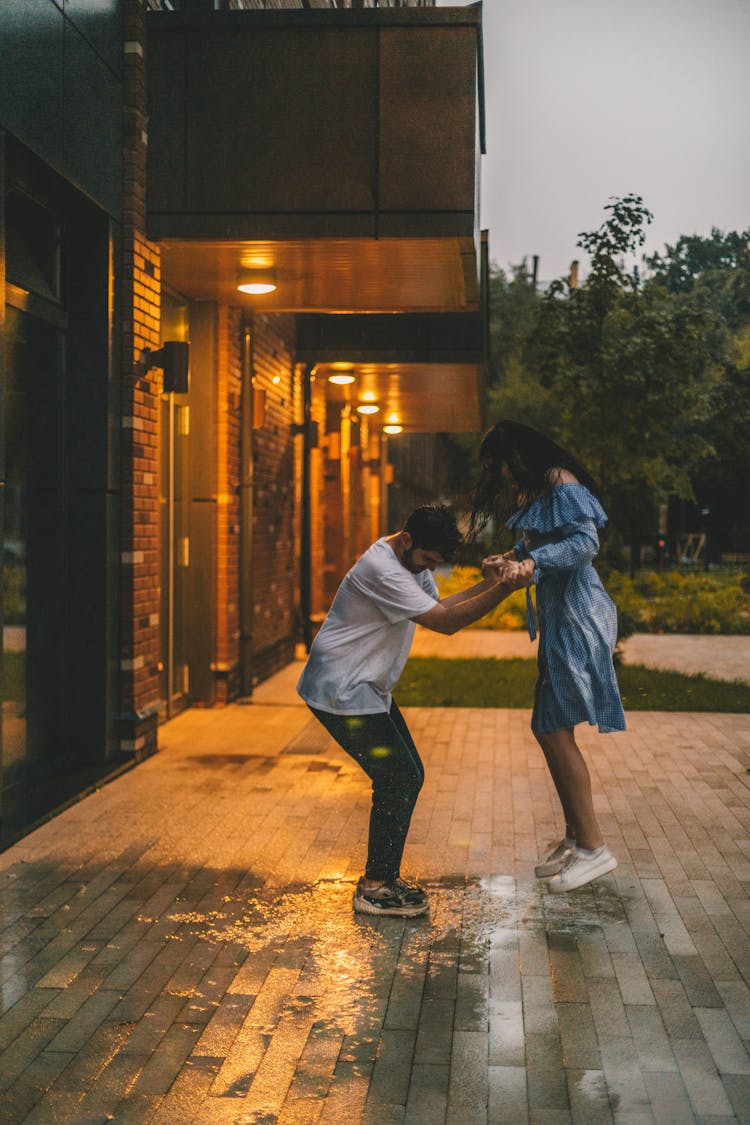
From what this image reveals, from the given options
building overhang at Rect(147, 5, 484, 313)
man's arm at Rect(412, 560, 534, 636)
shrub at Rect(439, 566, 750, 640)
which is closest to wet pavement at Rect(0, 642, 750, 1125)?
man's arm at Rect(412, 560, 534, 636)

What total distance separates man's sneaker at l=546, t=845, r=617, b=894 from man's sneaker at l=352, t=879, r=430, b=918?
0.56m

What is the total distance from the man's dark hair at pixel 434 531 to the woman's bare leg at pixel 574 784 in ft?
3.19

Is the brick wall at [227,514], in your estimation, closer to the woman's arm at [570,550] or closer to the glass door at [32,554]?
the glass door at [32,554]

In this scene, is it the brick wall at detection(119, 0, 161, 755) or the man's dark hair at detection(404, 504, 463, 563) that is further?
the brick wall at detection(119, 0, 161, 755)

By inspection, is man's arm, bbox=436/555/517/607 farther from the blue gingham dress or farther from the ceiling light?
the ceiling light

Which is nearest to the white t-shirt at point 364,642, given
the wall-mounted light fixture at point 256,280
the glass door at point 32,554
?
the glass door at point 32,554

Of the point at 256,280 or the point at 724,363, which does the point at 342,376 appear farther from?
the point at 724,363

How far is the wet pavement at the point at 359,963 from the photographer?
139 inches

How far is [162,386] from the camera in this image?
8.85 meters

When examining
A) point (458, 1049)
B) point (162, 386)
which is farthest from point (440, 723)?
point (458, 1049)

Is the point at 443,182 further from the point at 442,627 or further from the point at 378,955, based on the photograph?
the point at 378,955

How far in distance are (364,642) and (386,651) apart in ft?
0.31

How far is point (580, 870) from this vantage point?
5.34 metres

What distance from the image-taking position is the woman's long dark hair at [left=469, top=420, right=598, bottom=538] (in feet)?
17.9
